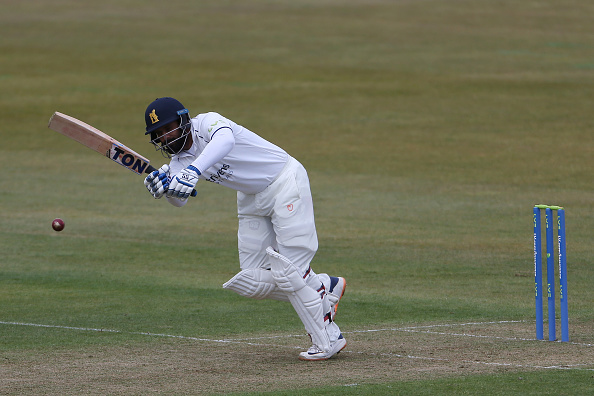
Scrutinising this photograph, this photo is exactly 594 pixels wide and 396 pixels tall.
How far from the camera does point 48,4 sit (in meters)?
39.3

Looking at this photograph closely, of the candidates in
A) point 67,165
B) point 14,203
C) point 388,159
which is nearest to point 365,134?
point 388,159

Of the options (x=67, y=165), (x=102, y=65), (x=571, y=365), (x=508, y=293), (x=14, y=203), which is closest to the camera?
(x=571, y=365)

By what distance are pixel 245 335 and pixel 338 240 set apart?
522 cm

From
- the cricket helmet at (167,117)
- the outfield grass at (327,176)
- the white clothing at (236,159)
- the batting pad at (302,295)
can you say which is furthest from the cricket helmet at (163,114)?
the outfield grass at (327,176)

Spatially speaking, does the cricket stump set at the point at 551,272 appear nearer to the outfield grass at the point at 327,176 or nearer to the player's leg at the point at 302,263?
the outfield grass at the point at 327,176

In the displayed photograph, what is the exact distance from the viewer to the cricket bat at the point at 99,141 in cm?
651

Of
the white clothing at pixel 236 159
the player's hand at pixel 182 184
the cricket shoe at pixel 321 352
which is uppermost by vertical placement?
the white clothing at pixel 236 159

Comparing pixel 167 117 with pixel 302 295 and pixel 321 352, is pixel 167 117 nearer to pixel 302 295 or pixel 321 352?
pixel 302 295

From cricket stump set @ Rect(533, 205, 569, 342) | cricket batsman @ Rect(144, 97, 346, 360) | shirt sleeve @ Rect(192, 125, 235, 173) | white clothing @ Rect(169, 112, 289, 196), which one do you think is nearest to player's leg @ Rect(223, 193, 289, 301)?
cricket batsman @ Rect(144, 97, 346, 360)

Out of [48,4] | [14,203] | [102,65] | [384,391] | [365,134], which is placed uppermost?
[48,4]

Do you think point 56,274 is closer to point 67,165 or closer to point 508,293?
point 508,293

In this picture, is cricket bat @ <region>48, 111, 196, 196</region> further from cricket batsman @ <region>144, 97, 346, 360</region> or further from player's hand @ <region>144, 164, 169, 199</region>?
player's hand @ <region>144, 164, 169, 199</region>

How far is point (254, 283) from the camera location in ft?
20.3

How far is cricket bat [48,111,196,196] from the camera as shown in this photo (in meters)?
6.51
